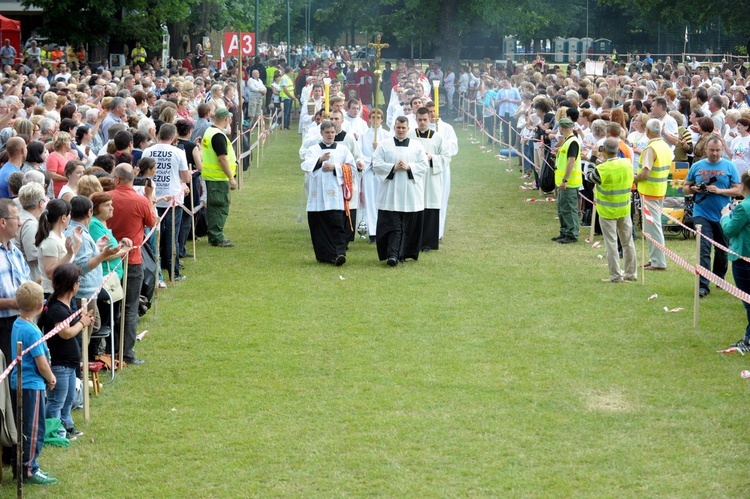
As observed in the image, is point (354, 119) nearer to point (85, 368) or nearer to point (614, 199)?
point (614, 199)

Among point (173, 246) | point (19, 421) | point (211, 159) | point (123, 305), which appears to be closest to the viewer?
point (19, 421)

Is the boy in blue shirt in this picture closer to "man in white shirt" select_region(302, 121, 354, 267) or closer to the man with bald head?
the man with bald head

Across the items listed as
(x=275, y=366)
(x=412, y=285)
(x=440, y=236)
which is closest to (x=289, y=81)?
(x=440, y=236)

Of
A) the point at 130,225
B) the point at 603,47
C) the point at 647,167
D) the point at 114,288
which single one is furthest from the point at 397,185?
the point at 603,47

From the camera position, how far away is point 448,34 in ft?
148

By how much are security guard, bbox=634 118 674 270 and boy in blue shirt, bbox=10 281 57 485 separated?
8.91 meters

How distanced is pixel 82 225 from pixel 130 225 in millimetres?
1325

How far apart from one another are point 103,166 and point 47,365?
446cm

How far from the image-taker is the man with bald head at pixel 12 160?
11406 mm

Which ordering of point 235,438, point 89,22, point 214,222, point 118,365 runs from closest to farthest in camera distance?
1. point 235,438
2. point 118,365
3. point 214,222
4. point 89,22

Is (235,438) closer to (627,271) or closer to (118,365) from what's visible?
(118,365)

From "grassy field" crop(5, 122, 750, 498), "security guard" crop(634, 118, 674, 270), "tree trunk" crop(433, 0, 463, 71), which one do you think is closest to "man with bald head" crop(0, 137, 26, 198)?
"grassy field" crop(5, 122, 750, 498)

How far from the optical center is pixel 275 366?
10.5 meters

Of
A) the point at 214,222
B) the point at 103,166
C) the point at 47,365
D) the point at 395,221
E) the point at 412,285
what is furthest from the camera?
the point at 214,222
